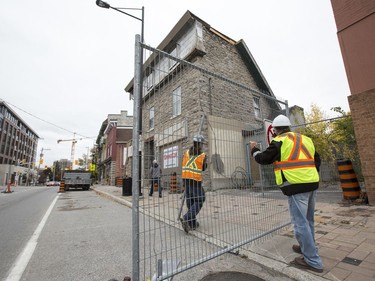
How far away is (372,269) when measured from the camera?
234 cm

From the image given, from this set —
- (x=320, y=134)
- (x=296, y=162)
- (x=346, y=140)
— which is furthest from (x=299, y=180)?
(x=320, y=134)

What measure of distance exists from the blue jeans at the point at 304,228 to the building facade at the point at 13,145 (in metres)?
58.8

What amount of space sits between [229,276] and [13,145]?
74718 mm

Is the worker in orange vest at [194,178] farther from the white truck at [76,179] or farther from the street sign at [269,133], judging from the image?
the white truck at [76,179]

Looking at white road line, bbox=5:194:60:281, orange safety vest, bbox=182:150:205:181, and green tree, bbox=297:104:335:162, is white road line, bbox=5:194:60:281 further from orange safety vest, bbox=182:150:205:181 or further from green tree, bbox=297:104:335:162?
green tree, bbox=297:104:335:162

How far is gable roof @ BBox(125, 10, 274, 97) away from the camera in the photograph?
1235 cm

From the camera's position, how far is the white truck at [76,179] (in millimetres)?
21797

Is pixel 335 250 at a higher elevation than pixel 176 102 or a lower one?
lower

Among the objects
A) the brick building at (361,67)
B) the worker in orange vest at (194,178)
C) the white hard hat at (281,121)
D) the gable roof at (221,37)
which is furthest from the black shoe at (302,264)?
the gable roof at (221,37)

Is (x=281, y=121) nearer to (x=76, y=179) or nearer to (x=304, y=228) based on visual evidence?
(x=304, y=228)

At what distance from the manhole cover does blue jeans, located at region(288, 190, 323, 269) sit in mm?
630

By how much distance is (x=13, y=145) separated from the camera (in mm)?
58719

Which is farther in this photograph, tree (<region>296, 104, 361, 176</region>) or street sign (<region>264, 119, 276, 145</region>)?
tree (<region>296, 104, 361, 176</region>)

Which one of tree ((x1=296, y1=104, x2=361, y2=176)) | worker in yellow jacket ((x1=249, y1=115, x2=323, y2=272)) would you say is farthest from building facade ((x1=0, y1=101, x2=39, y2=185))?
worker in yellow jacket ((x1=249, y1=115, x2=323, y2=272))
